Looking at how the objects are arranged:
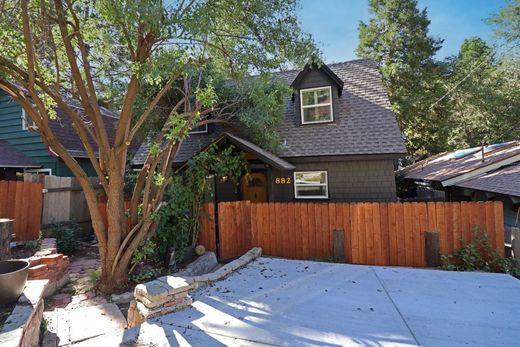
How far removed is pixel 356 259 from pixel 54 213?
27.6 feet

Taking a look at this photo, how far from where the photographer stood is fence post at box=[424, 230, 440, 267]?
5.98 metres

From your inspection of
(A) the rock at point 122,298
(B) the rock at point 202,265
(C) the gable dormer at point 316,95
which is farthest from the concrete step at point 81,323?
(C) the gable dormer at point 316,95

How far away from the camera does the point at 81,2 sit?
5.45 meters

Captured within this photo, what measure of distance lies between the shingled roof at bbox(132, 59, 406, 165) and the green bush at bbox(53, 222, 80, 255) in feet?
13.5

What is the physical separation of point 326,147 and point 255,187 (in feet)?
9.54

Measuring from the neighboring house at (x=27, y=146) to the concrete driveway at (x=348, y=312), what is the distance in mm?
10339

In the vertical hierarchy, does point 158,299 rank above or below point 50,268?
below

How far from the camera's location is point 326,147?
970 cm

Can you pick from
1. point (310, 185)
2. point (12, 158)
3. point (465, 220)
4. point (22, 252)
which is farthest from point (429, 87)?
point (12, 158)

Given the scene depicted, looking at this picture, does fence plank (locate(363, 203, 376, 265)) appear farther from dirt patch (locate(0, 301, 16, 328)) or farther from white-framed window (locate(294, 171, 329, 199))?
dirt patch (locate(0, 301, 16, 328))

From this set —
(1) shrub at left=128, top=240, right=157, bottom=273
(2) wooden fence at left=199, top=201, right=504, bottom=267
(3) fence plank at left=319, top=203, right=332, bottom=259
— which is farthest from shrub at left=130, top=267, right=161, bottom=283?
(3) fence plank at left=319, top=203, right=332, bottom=259

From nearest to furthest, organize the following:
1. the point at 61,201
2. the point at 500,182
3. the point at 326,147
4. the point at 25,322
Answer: the point at 25,322, the point at 500,182, the point at 61,201, the point at 326,147

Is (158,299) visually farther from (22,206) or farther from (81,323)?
(22,206)

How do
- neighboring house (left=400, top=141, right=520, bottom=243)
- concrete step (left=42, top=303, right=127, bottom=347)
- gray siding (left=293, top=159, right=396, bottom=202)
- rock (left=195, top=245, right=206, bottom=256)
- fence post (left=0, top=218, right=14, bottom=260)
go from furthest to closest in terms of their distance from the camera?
gray siding (left=293, top=159, right=396, bottom=202) → neighboring house (left=400, top=141, right=520, bottom=243) → rock (left=195, top=245, right=206, bottom=256) → fence post (left=0, top=218, right=14, bottom=260) → concrete step (left=42, top=303, right=127, bottom=347)
